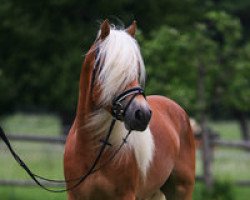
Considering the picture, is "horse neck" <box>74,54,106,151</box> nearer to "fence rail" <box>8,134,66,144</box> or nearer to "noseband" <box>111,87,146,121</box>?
"noseband" <box>111,87,146,121</box>

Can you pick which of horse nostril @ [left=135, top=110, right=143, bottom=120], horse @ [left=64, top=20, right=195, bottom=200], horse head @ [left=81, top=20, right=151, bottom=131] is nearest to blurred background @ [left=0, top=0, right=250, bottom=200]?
horse @ [left=64, top=20, right=195, bottom=200]

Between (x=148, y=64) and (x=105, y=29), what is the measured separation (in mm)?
7132

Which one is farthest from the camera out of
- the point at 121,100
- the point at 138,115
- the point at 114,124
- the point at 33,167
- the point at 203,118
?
the point at 33,167

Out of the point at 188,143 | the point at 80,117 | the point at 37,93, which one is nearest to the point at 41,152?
the point at 37,93

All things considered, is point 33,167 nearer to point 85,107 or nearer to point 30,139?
point 30,139

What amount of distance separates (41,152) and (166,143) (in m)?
12.0

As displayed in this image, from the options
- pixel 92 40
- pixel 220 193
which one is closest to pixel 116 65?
pixel 220 193

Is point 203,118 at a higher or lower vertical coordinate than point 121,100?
lower

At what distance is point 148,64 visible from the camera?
44.1 feet

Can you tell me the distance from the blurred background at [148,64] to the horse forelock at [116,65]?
18.1 feet

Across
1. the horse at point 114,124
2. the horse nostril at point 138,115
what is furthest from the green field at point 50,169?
the horse nostril at point 138,115

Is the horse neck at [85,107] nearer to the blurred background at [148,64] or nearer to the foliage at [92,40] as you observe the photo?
the blurred background at [148,64]

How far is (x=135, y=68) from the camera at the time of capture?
6.29 metres

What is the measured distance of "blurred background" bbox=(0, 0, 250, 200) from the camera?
13.5 m
